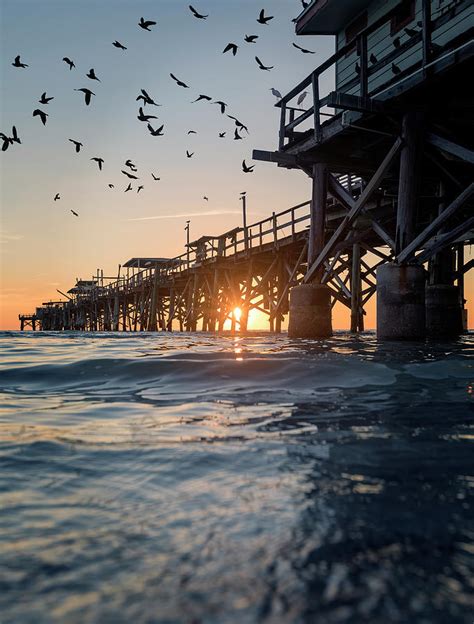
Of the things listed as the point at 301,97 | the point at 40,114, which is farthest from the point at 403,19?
the point at 40,114

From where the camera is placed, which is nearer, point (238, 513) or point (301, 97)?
point (238, 513)

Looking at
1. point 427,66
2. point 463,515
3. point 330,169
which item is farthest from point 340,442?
point 330,169

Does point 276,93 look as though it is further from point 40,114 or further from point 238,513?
point 238,513

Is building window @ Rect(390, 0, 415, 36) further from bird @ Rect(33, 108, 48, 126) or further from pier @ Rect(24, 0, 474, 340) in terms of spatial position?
bird @ Rect(33, 108, 48, 126)

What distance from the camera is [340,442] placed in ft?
7.36

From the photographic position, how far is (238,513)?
1433mm

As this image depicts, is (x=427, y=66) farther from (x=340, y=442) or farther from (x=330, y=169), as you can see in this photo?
(x=340, y=442)

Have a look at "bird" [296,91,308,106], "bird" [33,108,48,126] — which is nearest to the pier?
"bird" [296,91,308,106]

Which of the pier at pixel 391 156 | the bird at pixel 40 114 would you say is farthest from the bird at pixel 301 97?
the bird at pixel 40 114

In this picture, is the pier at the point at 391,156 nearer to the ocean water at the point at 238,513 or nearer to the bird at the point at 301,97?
the bird at the point at 301,97

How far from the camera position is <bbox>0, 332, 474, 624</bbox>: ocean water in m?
1.00

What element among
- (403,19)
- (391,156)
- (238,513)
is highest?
(403,19)

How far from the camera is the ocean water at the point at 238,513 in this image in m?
1.00

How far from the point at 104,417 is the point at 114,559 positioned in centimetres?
178
